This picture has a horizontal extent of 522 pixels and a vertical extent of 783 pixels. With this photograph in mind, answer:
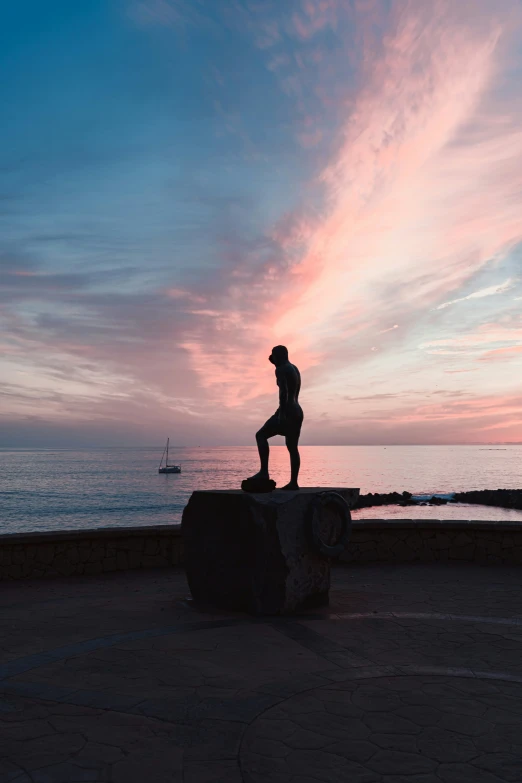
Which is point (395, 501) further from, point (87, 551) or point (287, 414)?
point (287, 414)

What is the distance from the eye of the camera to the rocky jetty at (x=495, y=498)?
5899cm

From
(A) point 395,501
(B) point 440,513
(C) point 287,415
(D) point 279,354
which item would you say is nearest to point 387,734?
(C) point 287,415

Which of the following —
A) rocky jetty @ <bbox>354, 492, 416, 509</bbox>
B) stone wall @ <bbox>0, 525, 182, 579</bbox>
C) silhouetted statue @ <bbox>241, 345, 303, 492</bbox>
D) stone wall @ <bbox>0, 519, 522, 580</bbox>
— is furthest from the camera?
rocky jetty @ <bbox>354, 492, 416, 509</bbox>

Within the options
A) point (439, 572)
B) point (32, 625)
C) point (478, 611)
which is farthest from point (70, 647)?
point (439, 572)

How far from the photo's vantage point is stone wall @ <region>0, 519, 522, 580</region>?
971cm

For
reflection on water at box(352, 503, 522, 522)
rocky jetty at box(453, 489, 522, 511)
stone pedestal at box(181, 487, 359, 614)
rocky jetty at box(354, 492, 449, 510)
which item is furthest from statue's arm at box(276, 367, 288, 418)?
rocky jetty at box(453, 489, 522, 511)

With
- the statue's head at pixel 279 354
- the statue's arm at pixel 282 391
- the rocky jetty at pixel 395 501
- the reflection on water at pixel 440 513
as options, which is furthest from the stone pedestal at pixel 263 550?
the rocky jetty at pixel 395 501

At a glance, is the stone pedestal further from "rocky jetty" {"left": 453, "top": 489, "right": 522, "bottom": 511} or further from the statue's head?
"rocky jetty" {"left": 453, "top": 489, "right": 522, "bottom": 511}

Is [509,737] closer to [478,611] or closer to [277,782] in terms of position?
[277,782]

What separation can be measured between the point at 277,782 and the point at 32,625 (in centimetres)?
446

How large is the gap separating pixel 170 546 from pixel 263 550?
3.83 meters

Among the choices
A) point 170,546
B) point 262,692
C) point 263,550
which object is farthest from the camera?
point 170,546

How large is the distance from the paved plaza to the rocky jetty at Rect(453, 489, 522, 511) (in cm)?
5574

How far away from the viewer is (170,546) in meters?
10.7
